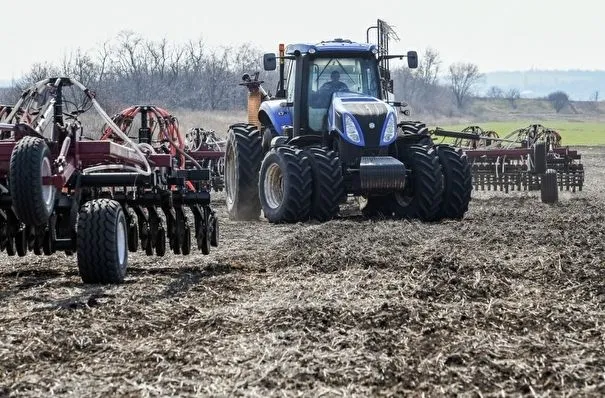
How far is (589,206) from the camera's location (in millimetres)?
16609

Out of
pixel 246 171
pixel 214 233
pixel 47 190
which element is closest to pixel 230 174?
pixel 246 171

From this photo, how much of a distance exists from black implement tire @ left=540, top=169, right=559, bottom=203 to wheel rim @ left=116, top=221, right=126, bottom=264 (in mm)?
11386

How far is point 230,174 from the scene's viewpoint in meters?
16.7

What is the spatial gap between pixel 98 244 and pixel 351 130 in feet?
21.1

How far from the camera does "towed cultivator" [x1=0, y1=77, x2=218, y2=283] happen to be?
788cm

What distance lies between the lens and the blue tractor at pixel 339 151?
1377 centimetres

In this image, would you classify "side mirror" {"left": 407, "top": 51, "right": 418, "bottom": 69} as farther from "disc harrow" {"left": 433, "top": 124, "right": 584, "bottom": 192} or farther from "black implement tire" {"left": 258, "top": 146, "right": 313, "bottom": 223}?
"disc harrow" {"left": 433, "top": 124, "right": 584, "bottom": 192}

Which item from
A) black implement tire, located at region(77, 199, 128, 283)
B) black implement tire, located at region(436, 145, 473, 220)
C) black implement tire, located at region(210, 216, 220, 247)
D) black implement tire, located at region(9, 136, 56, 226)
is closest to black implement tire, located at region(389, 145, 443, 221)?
black implement tire, located at region(436, 145, 473, 220)

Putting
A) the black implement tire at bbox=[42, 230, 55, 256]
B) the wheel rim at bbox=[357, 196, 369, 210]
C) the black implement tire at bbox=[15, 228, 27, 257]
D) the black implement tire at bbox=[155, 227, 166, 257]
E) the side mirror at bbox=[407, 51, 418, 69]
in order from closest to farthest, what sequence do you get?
the black implement tire at bbox=[42, 230, 55, 256] → the black implement tire at bbox=[15, 228, 27, 257] → the black implement tire at bbox=[155, 227, 166, 257] → the side mirror at bbox=[407, 51, 418, 69] → the wheel rim at bbox=[357, 196, 369, 210]

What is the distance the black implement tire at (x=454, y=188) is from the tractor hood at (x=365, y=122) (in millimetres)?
844

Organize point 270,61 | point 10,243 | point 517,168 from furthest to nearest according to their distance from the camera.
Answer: point 517,168, point 270,61, point 10,243

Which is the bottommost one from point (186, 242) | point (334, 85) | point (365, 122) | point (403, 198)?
point (403, 198)

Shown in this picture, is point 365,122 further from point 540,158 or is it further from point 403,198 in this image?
point 540,158

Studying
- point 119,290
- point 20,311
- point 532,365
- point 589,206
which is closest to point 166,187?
point 119,290
